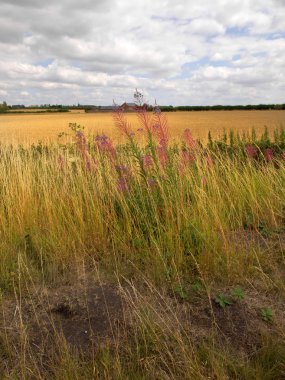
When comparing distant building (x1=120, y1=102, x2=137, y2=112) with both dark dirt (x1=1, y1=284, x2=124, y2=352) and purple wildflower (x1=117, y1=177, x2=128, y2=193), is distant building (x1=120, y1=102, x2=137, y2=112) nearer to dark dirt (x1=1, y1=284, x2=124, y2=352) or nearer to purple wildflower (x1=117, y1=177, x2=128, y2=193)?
purple wildflower (x1=117, y1=177, x2=128, y2=193)

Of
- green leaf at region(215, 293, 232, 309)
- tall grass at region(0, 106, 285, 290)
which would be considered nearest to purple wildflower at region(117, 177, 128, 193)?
tall grass at region(0, 106, 285, 290)

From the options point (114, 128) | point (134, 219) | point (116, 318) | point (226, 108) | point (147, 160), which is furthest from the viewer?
point (226, 108)

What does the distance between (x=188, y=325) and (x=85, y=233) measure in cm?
138

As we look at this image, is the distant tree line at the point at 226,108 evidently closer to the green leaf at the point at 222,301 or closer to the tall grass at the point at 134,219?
the tall grass at the point at 134,219

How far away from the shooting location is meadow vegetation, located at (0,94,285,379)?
179 cm

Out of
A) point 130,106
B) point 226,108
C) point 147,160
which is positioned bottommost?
point 147,160

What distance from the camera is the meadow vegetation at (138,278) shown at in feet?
5.89

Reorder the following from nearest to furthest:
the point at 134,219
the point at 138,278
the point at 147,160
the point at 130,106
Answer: the point at 138,278
the point at 130,106
the point at 134,219
the point at 147,160

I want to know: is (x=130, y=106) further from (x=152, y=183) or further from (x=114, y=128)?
(x=114, y=128)

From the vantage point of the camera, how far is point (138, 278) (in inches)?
98.7

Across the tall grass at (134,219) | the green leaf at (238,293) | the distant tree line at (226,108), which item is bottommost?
the green leaf at (238,293)

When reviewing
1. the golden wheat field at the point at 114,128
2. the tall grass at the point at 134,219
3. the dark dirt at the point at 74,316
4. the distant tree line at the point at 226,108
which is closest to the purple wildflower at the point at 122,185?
the tall grass at the point at 134,219

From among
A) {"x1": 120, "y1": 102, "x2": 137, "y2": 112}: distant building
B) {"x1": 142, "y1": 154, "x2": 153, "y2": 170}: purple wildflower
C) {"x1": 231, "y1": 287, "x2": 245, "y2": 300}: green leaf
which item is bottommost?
{"x1": 231, "y1": 287, "x2": 245, "y2": 300}: green leaf

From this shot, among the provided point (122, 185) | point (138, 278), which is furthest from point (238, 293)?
point (122, 185)
